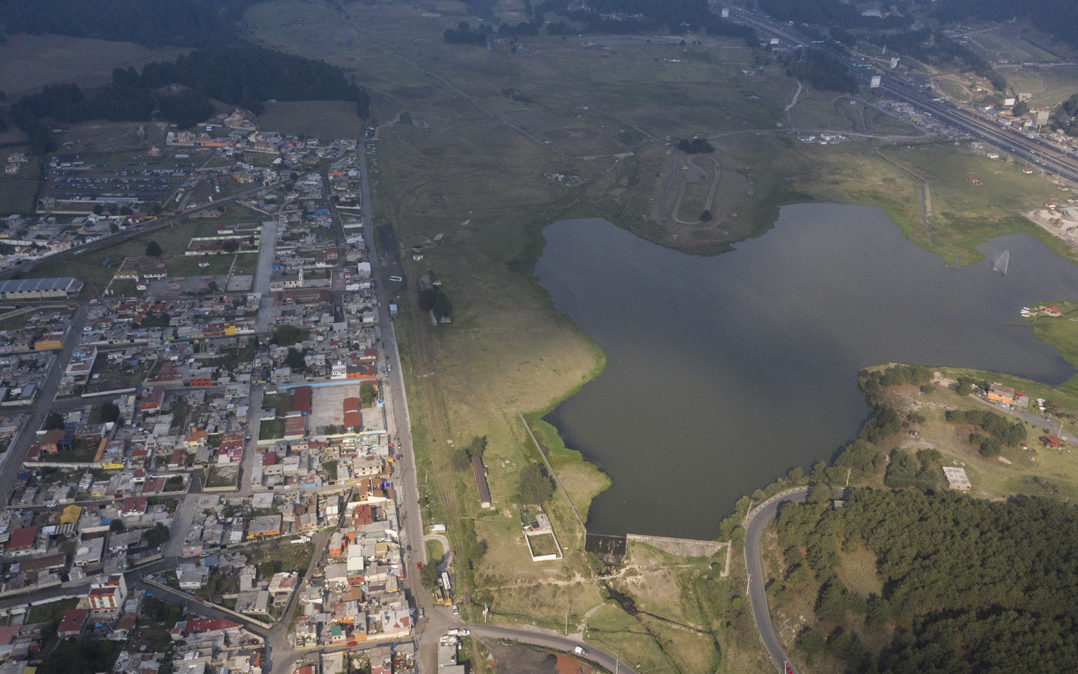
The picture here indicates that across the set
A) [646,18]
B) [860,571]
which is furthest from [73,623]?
[646,18]

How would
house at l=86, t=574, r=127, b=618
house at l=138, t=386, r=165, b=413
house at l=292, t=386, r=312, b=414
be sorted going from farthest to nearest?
1. house at l=292, t=386, r=312, b=414
2. house at l=138, t=386, r=165, b=413
3. house at l=86, t=574, r=127, b=618

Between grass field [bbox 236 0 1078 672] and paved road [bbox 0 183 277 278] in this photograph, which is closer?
grass field [bbox 236 0 1078 672]

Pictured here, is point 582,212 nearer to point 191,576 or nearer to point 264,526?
point 264,526

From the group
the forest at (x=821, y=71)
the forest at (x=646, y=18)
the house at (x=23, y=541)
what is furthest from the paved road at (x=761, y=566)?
the forest at (x=646, y=18)

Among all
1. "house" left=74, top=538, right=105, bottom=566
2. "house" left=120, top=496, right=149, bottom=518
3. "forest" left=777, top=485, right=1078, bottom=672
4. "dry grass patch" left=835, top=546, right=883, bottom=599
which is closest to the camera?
"forest" left=777, top=485, right=1078, bottom=672

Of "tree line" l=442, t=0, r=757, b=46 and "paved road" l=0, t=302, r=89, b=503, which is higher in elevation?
"tree line" l=442, t=0, r=757, b=46

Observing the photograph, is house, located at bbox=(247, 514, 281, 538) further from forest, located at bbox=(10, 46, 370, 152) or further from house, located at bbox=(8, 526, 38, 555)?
forest, located at bbox=(10, 46, 370, 152)

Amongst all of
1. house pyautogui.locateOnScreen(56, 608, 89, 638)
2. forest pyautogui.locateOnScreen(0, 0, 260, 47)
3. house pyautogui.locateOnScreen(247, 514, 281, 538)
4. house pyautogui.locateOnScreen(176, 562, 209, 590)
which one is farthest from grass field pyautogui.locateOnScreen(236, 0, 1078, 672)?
house pyautogui.locateOnScreen(56, 608, 89, 638)
